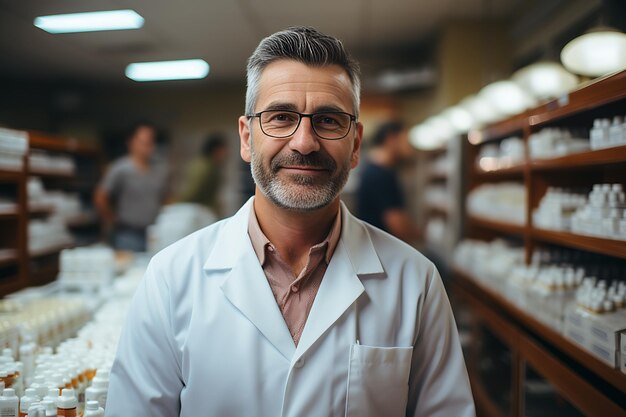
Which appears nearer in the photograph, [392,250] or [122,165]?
[392,250]

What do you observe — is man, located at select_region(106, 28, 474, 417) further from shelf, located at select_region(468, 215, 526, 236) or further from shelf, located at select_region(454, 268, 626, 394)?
shelf, located at select_region(468, 215, 526, 236)

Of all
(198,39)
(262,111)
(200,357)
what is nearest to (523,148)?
(198,39)

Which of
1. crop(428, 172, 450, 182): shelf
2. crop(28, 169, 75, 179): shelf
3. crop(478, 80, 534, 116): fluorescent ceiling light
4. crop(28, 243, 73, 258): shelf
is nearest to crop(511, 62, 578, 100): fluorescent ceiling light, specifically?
crop(478, 80, 534, 116): fluorescent ceiling light

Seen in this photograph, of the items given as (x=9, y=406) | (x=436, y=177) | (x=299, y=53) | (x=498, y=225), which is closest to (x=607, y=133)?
(x=299, y=53)

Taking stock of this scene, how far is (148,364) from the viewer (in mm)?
1295

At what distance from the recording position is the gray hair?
135 centimetres

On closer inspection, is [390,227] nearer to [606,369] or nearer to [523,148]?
[523,148]

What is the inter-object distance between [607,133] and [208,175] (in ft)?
6.15

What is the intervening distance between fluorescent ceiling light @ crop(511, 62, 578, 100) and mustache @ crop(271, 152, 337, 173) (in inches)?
71.0

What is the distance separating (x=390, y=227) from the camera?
324 centimetres

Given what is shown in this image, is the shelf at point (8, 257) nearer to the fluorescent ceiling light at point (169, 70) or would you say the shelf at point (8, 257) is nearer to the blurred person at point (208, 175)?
the blurred person at point (208, 175)

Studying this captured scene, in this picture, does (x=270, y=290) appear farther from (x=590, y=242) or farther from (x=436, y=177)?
(x=436, y=177)

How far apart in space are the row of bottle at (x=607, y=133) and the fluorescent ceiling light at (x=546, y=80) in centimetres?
64

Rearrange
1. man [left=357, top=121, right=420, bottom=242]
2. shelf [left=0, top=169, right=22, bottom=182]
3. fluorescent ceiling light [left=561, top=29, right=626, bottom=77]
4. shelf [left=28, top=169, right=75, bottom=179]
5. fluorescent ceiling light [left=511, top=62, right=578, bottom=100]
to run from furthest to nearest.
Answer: shelf [left=28, top=169, right=75, bottom=179] < man [left=357, top=121, right=420, bottom=242] < fluorescent ceiling light [left=511, top=62, right=578, bottom=100] < shelf [left=0, top=169, right=22, bottom=182] < fluorescent ceiling light [left=561, top=29, right=626, bottom=77]
